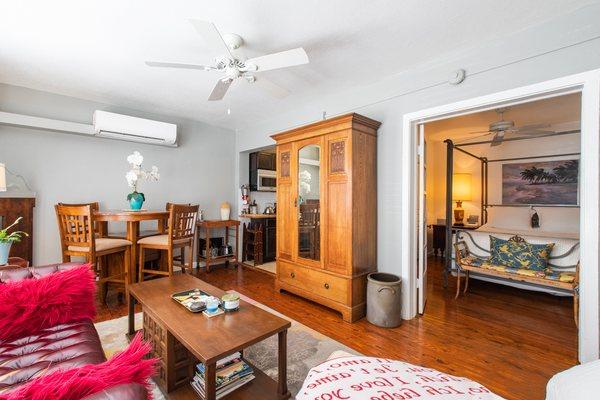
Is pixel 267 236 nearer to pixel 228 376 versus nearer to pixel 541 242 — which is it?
pixel 228 376

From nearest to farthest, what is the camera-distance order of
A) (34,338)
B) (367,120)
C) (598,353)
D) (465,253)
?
(34,338) < (598,353) < (367,120) < (465,253)

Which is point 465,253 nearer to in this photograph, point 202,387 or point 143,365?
→ point 202,387

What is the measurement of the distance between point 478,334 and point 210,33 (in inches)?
125

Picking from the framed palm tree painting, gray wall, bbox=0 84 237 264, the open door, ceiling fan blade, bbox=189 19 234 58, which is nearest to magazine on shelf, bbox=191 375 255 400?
the open door

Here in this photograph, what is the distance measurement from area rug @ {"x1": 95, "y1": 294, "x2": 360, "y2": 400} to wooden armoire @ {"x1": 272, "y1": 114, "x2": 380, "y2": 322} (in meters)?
0.49

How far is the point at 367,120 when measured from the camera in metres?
2.80

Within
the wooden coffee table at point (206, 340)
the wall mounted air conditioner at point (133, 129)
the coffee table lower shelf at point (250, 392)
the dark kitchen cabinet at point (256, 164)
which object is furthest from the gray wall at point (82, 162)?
the coffee table lower shelf at point (250, 392)

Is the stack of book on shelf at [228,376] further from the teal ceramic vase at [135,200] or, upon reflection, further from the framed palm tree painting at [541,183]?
the framed palm tree painting at [541,183]

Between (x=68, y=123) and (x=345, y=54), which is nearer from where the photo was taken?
(x=345, y=54)

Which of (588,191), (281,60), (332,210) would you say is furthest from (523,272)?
(281,60)

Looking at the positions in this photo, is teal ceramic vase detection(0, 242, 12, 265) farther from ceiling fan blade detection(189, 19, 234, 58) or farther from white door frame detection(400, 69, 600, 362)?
white door frame detection(400, 69, 600, 362)

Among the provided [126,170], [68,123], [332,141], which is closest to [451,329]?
[332,141]

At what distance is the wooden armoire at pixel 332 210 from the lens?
107 inches

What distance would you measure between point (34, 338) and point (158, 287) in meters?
0.77
